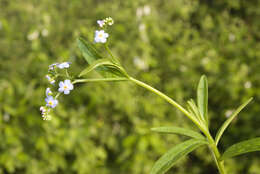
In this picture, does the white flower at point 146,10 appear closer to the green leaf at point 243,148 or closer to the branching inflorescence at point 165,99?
the branching inflorescence at point 165,99

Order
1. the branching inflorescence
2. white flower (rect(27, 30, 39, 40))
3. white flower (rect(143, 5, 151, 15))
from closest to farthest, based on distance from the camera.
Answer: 1. the branching inflorescence
2. white flower (rect(27, 30, 39, 40))
3. white flower (rect(143, 5, 151, 15))

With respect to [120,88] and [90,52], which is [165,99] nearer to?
[90,52]

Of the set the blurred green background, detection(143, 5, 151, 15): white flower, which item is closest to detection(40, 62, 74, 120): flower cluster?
the blurred green background

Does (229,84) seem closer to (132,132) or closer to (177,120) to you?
(177,120)

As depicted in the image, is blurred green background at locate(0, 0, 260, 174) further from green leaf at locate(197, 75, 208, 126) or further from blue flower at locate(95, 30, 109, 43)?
blue flower at locate(95, 30, 109, 43)

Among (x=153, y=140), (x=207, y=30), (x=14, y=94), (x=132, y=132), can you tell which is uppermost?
(x=207, y=30)

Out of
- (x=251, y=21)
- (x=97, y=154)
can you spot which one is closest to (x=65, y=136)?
(x=97, y=154)
